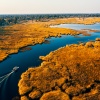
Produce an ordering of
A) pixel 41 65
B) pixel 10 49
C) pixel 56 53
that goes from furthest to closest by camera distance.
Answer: pixel 10 49 → pixel 56 53 → pixel 41 65

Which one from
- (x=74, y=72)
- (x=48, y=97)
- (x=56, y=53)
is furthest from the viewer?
(x=56, y=53)

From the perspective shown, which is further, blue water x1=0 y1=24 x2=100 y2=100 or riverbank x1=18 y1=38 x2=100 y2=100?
blue water x1=0 y1=24 x2=100 y2=100

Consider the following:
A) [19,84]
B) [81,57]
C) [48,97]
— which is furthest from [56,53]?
[48,97]

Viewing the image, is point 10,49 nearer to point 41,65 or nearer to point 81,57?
point 41,65

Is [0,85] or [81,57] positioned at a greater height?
[81,57]

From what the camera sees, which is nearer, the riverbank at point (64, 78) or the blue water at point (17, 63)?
the riverbank at point (64, 78)

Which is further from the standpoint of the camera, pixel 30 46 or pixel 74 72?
pixel 30 46

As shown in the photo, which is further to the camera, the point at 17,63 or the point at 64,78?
the point at 17,63

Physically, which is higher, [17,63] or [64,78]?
[64,78]
